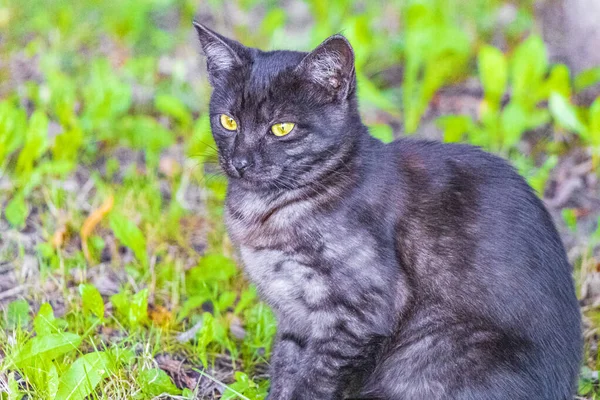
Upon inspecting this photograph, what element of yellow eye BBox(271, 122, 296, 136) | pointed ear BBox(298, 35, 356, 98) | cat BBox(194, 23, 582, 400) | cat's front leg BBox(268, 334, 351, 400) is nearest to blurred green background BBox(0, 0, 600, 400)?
cat's front leg BBox(268, 334, 351, 400)

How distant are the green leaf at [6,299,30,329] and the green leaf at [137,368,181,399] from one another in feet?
2.16

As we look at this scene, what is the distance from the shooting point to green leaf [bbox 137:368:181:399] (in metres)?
2.69

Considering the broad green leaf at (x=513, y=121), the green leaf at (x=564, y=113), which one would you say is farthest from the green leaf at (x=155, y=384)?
the green leaf at (x=564, y=113)

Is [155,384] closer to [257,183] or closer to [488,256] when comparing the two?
[257,183]

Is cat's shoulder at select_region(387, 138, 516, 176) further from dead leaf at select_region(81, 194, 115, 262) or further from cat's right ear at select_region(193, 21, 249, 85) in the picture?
dead leaf at select_region(81, 194, 115, 262)

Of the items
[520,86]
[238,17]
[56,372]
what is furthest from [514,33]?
[56,372]

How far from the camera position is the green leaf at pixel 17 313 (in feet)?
9.93

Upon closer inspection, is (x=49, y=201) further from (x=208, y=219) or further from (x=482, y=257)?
(x=482, y=257)

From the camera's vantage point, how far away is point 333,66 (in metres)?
2.56

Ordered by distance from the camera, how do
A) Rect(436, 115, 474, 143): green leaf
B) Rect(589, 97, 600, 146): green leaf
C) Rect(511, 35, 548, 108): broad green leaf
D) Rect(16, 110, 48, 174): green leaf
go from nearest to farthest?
Rect(16, 110, 48, 174): green leaf < Rect(589, 97, 600, 146): green leaf < Rect(436, 115, 474, 143): green leaf < Rect(511, 35, 548, 108): broad green leaf

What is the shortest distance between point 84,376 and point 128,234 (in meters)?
0.92

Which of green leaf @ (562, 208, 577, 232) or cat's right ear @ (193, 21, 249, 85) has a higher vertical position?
cat's right ear @ (193, 21, 249, 85)

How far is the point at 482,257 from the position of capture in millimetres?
2609

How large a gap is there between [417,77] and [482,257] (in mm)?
2810
